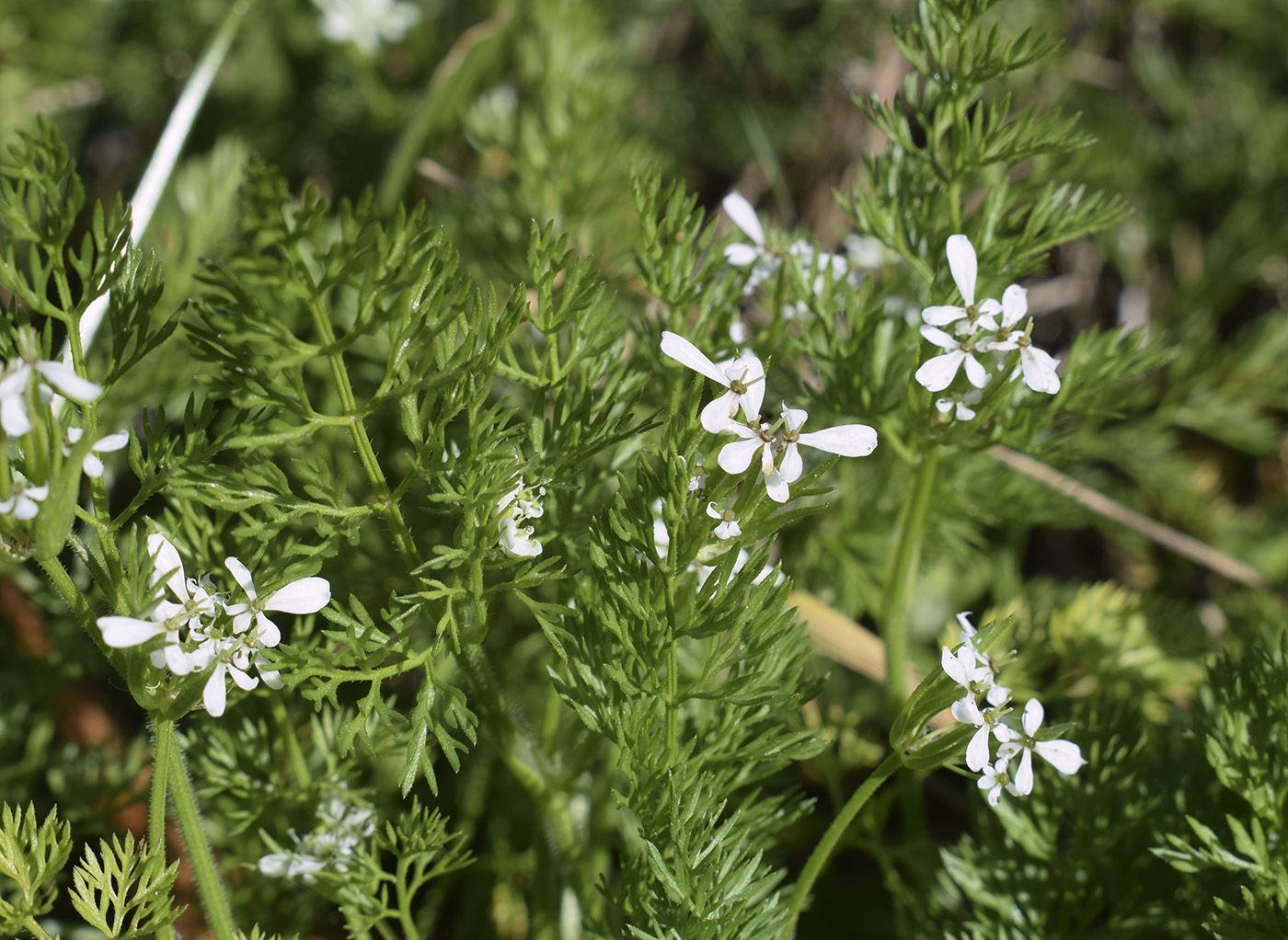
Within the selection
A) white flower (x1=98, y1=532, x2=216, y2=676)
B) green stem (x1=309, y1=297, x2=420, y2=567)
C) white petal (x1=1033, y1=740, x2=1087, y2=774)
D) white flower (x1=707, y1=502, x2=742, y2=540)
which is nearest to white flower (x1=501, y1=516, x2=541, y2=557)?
green stem (x1=309, y1=297, x2=420, y2=567)

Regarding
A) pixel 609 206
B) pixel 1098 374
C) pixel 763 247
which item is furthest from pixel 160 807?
pixel 609 206

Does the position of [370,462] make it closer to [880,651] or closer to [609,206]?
[880,651]

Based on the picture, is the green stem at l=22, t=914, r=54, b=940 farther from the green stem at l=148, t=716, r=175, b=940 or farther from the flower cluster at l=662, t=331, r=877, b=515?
the flower cluster at l=662, t=331, r=877, b=515

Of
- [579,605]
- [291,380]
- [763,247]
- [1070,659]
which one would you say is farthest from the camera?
[1070,659]

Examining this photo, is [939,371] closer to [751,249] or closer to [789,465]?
[789,465]

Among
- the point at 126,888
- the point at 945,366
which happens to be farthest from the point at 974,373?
the point at 126,888
